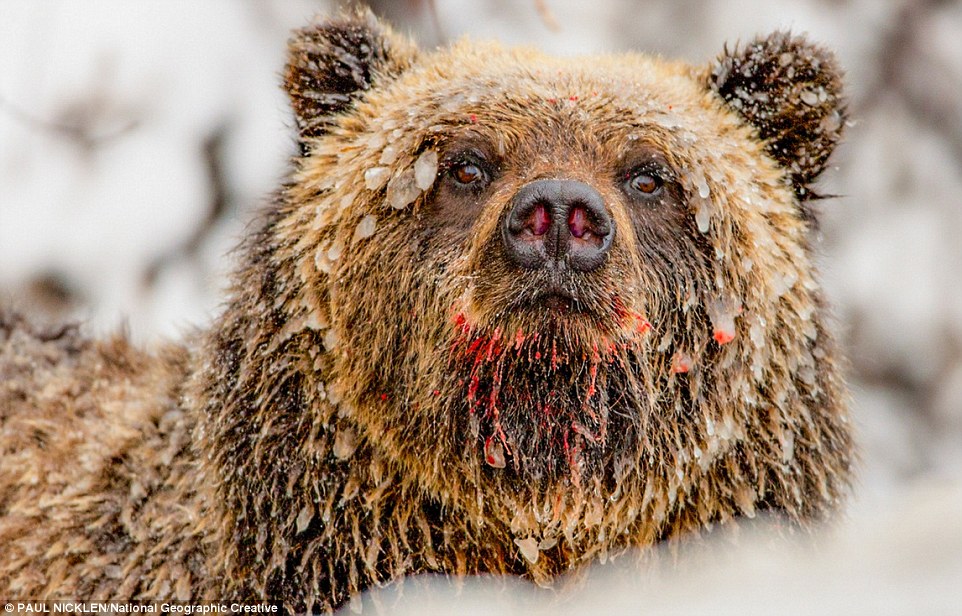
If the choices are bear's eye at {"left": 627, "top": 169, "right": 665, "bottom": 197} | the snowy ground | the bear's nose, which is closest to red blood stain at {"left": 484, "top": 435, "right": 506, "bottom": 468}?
the bear's nose

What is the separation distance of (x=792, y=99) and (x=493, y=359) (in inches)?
50.9

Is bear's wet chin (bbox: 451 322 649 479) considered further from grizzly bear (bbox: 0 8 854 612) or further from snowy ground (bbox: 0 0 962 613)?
snowy ground (bbox: 0 0 962 613)

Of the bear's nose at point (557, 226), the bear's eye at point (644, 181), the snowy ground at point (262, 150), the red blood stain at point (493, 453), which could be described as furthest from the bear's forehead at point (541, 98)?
the snowy ground at point (262, 150)

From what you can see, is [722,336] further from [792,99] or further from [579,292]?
[792,99]

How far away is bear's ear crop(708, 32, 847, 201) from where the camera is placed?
3.28 metres

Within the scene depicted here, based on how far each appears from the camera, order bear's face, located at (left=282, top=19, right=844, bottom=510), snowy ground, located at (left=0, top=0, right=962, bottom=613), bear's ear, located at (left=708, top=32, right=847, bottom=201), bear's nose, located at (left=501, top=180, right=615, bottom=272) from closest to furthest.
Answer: bear's nose, located at (left=501, top=180, right=615, bottom=272), bear's face, located at (left=282, top=19, right=844, bottom=510), bear's ear, located at (left=708, top=32, right=847, bottom=201), snowy ground, located at (left=0, top=0, right=962, bottom=613)

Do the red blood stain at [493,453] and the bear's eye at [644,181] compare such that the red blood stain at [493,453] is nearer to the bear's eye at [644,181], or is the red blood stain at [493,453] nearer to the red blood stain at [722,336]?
the red blood stain at [722,336]

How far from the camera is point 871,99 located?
7770 mm

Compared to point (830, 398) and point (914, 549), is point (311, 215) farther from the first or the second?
point (914, 549)

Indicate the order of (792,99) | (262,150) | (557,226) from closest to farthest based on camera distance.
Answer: (557,226) → (792,99) → (262,150)

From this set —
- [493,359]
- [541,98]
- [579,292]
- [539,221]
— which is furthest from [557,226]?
[541,98]

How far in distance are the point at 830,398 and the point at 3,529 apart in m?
2.62

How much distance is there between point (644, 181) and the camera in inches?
118

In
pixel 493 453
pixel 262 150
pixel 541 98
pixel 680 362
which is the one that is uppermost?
pixel 262 150
